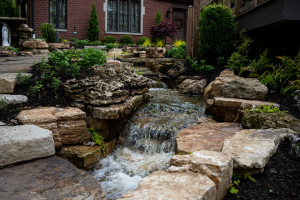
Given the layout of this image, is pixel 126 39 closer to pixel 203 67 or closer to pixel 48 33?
pixel 48 33

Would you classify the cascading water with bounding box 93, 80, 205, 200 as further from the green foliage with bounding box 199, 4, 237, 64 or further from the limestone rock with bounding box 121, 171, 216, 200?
the green foliage with bounding box 199, 4, 237, 64

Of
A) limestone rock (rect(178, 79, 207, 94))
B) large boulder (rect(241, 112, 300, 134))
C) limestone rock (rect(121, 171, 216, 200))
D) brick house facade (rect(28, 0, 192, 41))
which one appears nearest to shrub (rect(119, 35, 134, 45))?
brick house facade (rect(28, 0, 192, 41))

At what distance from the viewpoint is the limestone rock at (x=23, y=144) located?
100 inches

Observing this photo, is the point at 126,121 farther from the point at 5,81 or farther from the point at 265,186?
the point at 265,186

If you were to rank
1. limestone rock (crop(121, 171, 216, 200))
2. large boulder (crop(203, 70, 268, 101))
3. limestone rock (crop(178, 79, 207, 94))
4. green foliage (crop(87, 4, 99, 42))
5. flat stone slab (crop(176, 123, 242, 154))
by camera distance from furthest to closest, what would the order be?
green foliage (crop(87, 4, 99, 42)) < limestone rock (crop(178, 79, 207, 94)) < large boulder (crop(203, 70, 268, 101)) < flat stone slab (crop(176, 123, 242, 154)) < limestone rock (crop(121, 171, 216, 200))

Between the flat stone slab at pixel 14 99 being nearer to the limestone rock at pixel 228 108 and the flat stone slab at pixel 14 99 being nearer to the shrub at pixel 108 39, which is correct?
the limestone rock at pixel 228 108

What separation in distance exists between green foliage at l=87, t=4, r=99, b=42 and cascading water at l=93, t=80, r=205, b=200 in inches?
399

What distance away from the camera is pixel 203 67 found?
26.4ft

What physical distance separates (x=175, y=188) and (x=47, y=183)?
117 cm

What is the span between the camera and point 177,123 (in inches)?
184

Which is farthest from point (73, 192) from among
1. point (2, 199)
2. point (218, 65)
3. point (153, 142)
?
point (218, 65)

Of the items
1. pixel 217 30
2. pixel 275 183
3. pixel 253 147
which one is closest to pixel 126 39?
pixel 217 30

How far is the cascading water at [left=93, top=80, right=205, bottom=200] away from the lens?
11.6 feet

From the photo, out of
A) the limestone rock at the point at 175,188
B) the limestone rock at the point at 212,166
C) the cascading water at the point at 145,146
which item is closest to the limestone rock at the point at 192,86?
the cascading water at the point at 145,146
